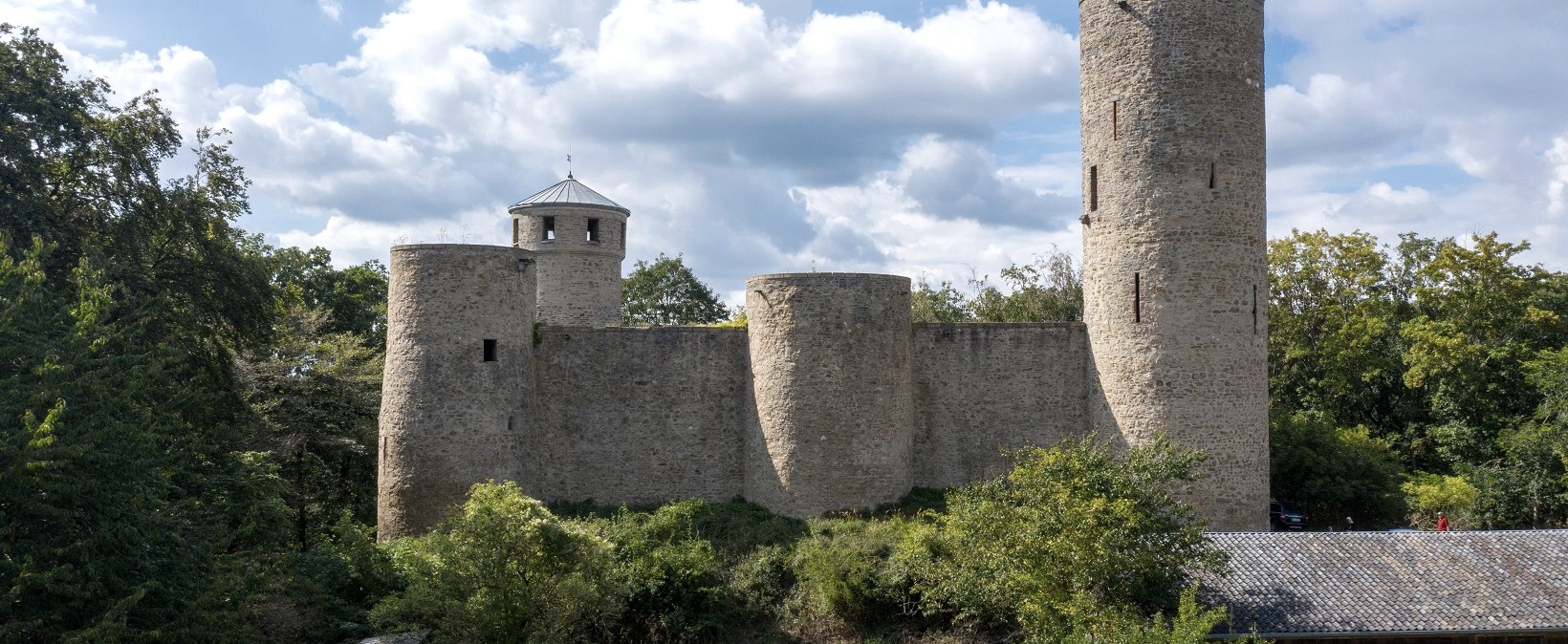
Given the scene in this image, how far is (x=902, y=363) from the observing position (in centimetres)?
2169

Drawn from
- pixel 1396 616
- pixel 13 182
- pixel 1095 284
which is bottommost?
pixel 1396 616

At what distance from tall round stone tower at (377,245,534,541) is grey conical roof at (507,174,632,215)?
7.55m

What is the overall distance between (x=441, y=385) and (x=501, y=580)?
549 cm

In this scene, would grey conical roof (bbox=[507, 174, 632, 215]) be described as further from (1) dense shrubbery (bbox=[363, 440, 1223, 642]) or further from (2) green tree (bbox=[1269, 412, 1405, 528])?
(2) green tree (bbox=[1269, 412, 1405, 528])

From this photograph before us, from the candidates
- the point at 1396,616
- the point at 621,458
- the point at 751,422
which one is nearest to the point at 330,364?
the point at 621,458

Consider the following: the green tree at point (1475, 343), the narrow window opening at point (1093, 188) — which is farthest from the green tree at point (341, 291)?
the green tree at point (1475, 343)

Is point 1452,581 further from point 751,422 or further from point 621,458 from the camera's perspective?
point 621,458

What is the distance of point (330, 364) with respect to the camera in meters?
26.2

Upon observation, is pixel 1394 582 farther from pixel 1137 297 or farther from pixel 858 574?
pixel 858 574

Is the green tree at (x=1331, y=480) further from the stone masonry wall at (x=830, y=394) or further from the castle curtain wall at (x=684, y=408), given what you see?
the stone masonry wall at (x=830, y=394)

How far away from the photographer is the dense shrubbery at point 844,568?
1482 centimetres

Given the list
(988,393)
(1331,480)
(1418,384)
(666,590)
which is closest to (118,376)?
(666,590)

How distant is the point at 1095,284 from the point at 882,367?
4556 mm

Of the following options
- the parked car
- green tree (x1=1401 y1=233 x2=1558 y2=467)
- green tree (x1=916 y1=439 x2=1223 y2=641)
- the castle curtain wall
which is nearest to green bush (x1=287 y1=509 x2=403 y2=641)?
the castle curtain wall
